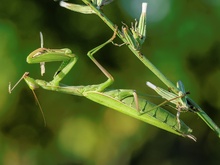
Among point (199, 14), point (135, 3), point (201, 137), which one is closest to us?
point (135, 3)

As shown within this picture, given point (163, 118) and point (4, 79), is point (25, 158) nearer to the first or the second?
point (4, 79)

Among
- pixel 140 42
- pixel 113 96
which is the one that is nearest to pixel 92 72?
Answer: pixel 113 96

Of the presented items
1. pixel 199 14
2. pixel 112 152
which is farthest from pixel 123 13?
pixel 112 152

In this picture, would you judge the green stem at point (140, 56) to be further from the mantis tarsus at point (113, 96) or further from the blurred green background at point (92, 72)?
the blurred green background at point (92, 72)

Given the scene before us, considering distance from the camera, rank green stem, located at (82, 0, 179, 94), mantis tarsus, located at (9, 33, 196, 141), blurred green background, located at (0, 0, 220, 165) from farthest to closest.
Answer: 1. blurred green background, located at (0, 0, 220, 165)
2. mantis tarsus, located at (9, 33, 196, 141)
3. green stem, located at (82, 0, 179, 94)

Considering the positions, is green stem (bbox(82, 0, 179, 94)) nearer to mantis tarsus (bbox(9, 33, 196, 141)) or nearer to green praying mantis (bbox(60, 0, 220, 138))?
green praying mantis (bbox(60, 0, 220, 138))

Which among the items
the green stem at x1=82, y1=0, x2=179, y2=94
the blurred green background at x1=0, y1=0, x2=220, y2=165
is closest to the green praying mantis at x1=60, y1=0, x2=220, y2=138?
the green stem at x1=82, y1=0, x2=179, y2=94

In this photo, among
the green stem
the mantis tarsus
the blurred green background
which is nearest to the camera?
the green stem

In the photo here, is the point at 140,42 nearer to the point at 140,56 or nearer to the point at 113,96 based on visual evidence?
the point at 140,56
